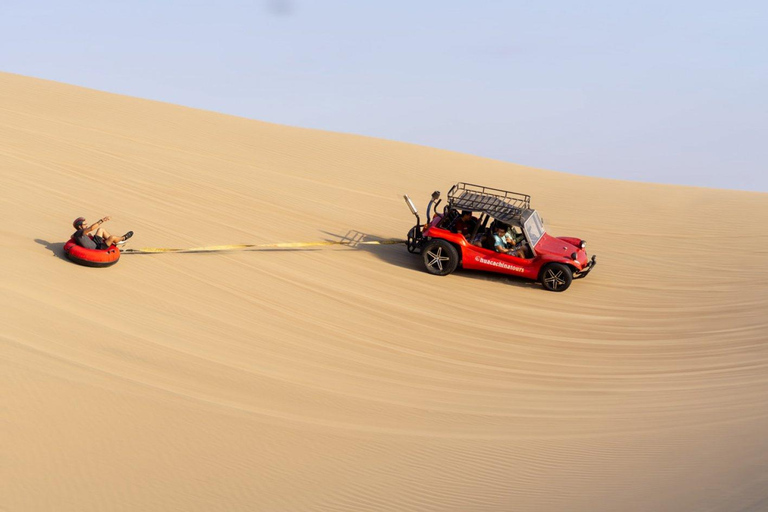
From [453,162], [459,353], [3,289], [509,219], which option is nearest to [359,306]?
[459,353]

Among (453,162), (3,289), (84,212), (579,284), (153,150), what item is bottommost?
(3,289)

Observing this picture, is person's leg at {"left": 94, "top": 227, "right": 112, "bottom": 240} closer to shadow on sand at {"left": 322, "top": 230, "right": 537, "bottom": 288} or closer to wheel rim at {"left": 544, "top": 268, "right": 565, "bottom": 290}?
shadow on sand at {"left": 322, "top": 230, "right": 537, "bottom": 288}

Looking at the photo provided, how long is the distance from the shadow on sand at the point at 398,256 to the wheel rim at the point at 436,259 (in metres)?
0.32

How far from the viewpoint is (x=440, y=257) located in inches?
543

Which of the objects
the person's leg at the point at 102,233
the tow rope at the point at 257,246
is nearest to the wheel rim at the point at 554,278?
the tow rope at the point at 257,246

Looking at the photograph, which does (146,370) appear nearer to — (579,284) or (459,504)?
(459,504)

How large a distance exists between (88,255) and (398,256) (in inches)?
233

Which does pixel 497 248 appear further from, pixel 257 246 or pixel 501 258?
pixel 257 246

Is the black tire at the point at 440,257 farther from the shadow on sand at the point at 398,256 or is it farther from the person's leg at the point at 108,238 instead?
the person's leg at the point at 108,238

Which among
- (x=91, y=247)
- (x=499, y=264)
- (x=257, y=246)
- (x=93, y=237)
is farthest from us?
(x=257, y=246)

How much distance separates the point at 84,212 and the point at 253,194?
4328mm

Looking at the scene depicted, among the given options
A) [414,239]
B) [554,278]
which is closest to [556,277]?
[554,278]

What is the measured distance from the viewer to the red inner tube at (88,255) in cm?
1163

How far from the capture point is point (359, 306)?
12.2m
